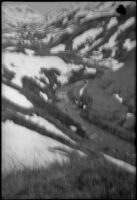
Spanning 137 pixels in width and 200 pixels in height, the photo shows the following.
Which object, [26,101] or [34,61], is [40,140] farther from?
[34,61]

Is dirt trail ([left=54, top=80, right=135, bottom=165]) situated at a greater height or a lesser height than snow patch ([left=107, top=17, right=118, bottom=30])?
lesser

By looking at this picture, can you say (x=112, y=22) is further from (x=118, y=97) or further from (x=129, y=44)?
(x=118, y=97)

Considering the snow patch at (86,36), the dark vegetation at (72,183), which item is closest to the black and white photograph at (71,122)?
the dark vegetation at (72,183)

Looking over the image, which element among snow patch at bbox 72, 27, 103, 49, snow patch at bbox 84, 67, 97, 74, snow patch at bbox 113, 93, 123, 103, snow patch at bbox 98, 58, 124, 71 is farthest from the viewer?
snow patch at bbox 72, 27, 103, 49

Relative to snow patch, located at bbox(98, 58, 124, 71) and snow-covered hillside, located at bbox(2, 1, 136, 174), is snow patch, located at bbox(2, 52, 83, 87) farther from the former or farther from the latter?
snow patch, located at bbox(98, 58, 124, 71)

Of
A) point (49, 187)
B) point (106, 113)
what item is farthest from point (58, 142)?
point (106, 113)

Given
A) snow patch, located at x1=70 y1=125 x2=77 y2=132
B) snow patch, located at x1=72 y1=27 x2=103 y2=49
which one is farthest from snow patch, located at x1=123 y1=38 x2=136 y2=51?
snow patch, located at x1=70 y1=125 x2=77 y2=132

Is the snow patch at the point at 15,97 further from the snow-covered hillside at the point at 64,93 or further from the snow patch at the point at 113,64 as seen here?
the snow patch at the point at 113,64
